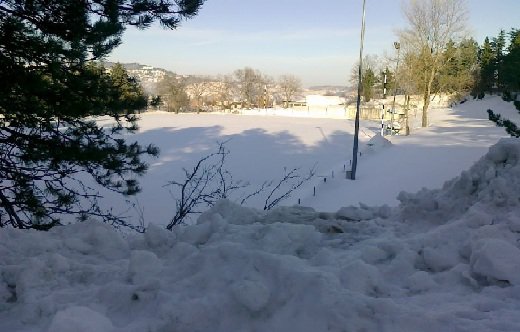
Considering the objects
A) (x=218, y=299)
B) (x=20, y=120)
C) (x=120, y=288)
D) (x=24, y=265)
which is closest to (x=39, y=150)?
(x=20, y=120)

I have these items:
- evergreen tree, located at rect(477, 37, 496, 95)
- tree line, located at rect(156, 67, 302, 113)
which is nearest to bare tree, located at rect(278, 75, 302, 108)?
tree line, located at rect(156, 67, 302, 113)

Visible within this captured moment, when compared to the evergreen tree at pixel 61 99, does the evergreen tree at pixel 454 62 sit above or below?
above

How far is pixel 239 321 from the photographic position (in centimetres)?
246

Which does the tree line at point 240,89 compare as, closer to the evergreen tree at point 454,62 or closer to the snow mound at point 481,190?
the evergreen tree at point 454,62

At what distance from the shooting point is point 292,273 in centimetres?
261

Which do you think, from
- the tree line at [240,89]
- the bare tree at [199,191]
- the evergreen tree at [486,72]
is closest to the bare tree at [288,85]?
the tree line at [240,89]

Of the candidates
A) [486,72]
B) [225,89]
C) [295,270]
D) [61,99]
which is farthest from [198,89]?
[295,270]

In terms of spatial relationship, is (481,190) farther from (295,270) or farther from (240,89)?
(240,89)

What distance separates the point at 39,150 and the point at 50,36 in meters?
1.50

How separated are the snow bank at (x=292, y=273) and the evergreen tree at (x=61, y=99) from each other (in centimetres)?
215

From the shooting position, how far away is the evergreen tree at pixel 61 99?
5.12 meters

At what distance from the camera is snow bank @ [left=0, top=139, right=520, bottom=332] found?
7.77ft

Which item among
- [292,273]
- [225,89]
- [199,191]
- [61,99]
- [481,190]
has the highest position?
[225,89]

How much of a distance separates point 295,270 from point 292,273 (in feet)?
0.12
